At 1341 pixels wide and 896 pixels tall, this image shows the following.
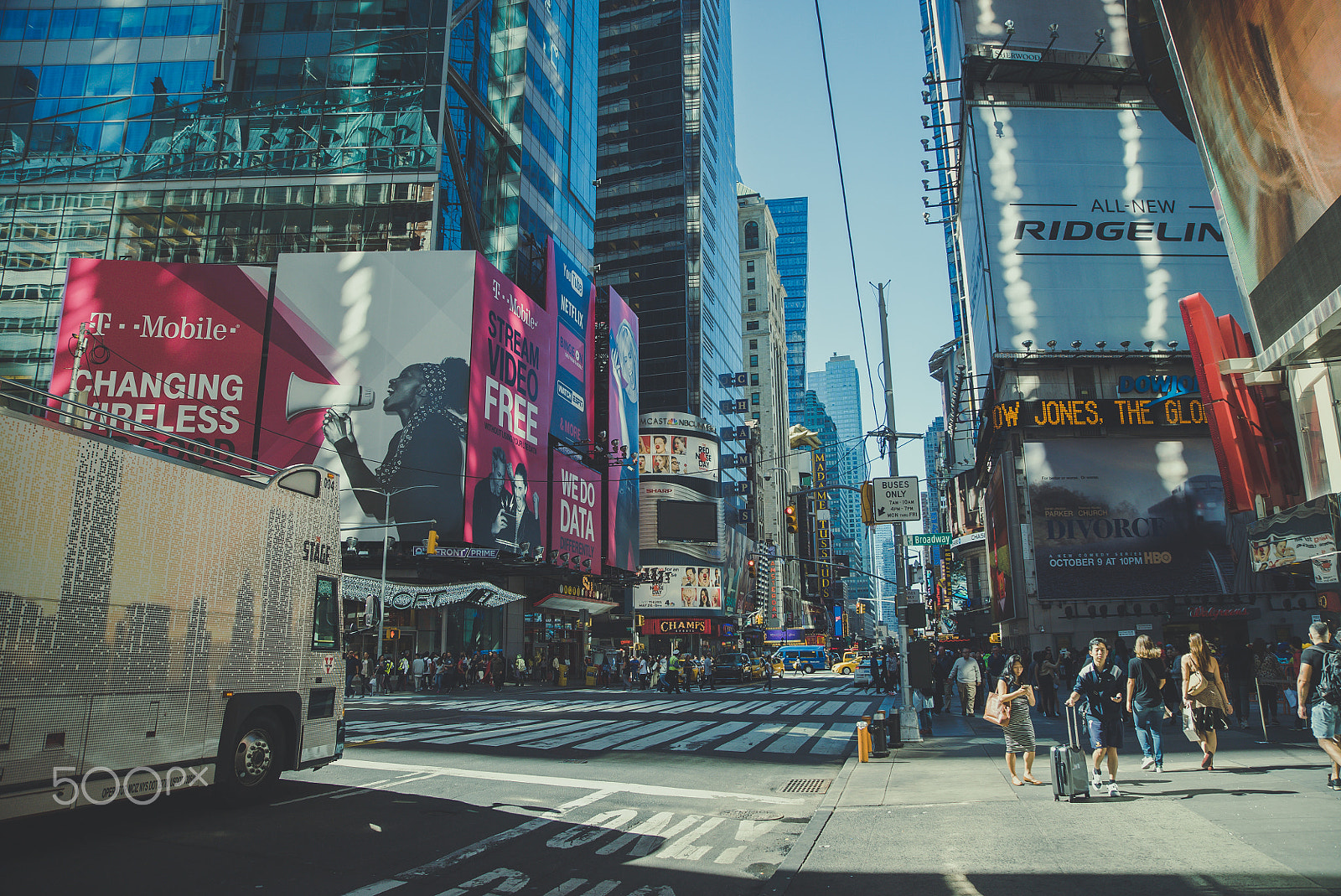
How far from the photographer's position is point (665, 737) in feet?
61.0

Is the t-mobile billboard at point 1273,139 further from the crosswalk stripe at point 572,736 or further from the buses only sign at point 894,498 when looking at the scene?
the crosswalk stripe at point 572,736

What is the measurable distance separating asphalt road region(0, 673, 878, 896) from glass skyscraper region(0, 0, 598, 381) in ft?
137

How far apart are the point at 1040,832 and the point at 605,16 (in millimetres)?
130322

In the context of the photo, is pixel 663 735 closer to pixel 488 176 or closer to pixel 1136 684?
pixel 1136 684

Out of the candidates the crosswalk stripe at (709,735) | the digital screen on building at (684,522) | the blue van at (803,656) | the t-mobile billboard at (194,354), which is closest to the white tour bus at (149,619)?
the crosswalk stripe at (709,735)

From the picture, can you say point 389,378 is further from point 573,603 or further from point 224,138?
point 224,138

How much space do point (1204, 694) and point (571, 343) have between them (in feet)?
167

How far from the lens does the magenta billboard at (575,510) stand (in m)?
54.3

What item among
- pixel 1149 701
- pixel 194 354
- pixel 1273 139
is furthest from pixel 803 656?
pixel 1149 701

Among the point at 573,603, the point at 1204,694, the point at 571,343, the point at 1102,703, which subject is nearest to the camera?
the point at 1102,703

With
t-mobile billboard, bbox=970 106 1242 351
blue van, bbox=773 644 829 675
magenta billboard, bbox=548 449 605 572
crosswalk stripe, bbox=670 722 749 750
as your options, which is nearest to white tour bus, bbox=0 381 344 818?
crosswalk stripe, bbox=670 722 749 750

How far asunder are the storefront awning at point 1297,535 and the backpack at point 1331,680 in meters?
8.05

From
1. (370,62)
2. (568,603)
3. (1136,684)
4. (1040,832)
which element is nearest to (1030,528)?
(568,603)

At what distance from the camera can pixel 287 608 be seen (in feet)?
33.0
